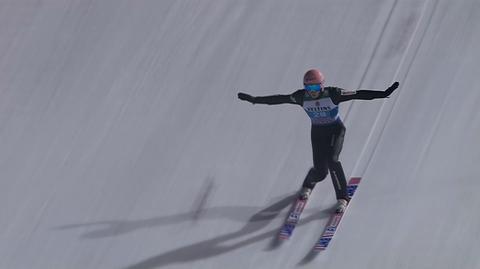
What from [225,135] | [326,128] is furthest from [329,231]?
[225,135]

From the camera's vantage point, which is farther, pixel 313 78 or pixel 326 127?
pixel 326 127

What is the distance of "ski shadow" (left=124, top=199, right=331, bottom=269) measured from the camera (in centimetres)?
867

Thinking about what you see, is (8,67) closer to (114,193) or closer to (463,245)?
(114,193)

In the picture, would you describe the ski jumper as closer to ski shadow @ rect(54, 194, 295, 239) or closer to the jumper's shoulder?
the jumper's shoulder

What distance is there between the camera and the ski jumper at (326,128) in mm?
8260

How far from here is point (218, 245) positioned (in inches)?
344

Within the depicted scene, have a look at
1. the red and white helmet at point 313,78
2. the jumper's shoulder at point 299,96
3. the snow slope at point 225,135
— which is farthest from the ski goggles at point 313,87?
the snow slope at point 225,135

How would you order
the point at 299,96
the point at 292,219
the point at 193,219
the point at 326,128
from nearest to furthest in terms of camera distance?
the point at 299,96 < the point at 326,128 < the point at 292,219 < the point at 193,219

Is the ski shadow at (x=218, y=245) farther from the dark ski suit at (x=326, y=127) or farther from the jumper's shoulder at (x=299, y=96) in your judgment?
the jumper's shoulder at (x=299, y=96)

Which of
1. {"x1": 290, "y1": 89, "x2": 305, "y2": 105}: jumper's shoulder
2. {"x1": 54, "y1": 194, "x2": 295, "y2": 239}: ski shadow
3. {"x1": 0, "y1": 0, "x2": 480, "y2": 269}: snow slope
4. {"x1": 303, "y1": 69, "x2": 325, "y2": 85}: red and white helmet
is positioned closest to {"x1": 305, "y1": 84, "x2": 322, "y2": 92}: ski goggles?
{"x1": 303, "y1": 69, "x2": 325, "y2": 85}: red and white helmet

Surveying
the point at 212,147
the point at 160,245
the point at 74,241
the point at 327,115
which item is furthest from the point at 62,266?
the point at 327,115

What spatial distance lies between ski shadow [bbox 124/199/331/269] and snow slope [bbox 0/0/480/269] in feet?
0.06

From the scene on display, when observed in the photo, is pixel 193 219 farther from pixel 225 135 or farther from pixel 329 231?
pixel 329 231

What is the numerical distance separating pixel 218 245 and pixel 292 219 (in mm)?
904
